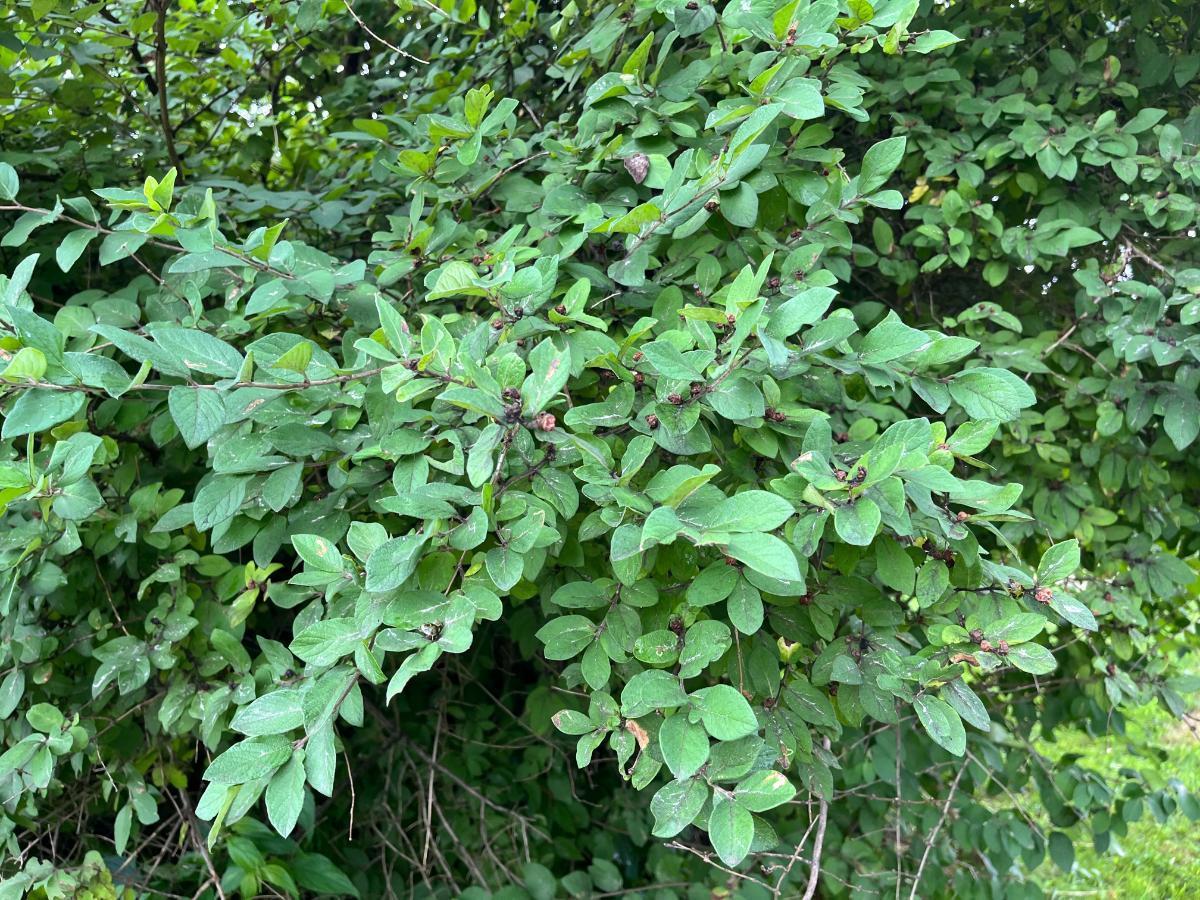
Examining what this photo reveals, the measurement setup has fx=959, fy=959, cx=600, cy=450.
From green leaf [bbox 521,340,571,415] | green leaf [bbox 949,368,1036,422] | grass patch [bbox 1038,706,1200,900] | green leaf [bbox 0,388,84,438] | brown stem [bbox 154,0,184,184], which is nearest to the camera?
green leaf [bbox 521,340,571,415]

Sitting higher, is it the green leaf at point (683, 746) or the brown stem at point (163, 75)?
the brown stem at point (163, 75)

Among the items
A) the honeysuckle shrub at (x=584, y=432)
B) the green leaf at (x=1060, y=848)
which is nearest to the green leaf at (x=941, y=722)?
the honeysuckle shrub at (x=584, y=432)

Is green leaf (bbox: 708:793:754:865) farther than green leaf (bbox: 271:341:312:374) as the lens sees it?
No

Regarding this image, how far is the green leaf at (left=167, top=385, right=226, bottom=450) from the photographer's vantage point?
1.16 meters

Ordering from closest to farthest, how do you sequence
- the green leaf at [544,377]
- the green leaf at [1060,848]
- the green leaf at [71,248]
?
the green leaf at [544,377]
the green leaf at [71,248]
the green leaf at [1060,848]

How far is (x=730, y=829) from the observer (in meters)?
1.04

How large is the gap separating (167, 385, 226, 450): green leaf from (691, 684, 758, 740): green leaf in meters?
0.67

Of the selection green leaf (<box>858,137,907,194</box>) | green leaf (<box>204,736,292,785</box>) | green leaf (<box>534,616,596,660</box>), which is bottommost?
green leaf (<box>534,616,596,660</box>)

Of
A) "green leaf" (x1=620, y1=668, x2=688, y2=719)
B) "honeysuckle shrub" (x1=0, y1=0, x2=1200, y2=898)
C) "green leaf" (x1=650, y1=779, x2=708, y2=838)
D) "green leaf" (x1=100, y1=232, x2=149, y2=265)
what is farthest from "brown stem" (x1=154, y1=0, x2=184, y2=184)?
"green leaf" (x1=650, y1=779, x2=708, y2=838)

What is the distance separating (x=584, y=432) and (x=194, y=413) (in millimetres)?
477

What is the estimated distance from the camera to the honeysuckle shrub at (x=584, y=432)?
111 cm

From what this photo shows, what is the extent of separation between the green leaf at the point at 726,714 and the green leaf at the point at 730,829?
8 centimetres

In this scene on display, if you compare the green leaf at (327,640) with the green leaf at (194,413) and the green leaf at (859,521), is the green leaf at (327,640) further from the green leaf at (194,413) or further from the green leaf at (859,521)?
the green leaf at (859,521)

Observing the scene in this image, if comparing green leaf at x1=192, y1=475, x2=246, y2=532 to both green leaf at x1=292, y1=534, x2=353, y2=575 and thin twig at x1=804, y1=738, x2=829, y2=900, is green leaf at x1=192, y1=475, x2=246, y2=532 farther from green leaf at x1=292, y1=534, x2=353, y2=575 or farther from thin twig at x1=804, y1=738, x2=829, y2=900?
thin twig at x1=804, y1=738, x2=829, y2=900
